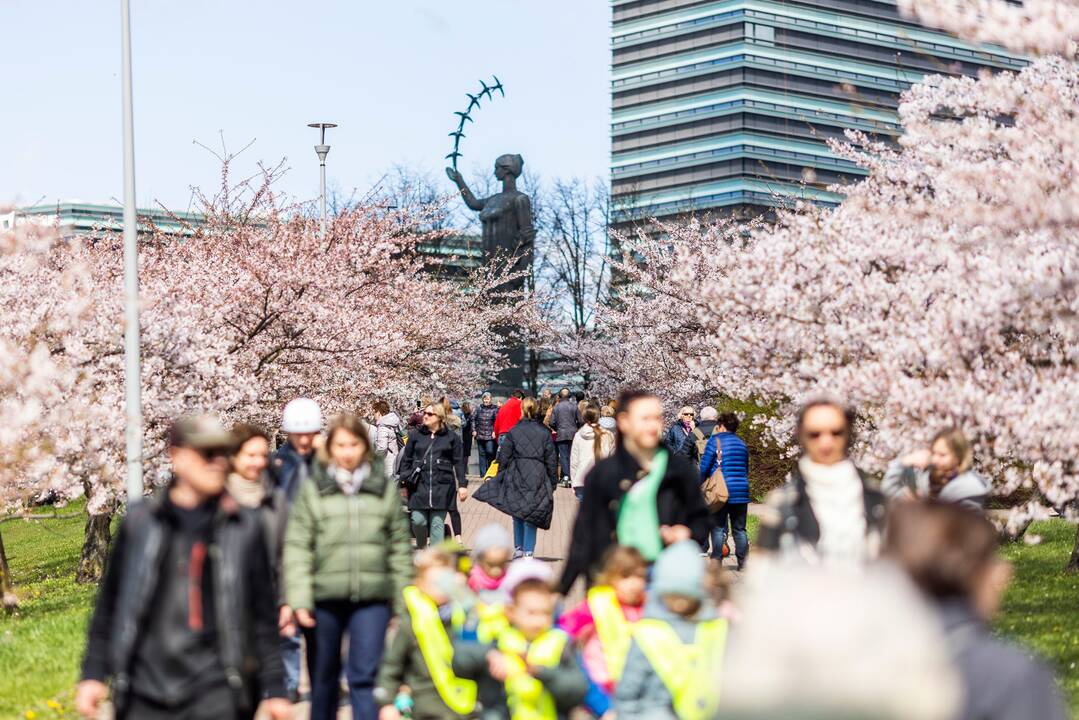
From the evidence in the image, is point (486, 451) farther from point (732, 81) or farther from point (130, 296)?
point (732, 81)

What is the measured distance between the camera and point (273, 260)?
22.9 meters

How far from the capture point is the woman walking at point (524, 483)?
1581cm

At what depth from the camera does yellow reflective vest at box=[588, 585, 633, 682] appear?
627 cm

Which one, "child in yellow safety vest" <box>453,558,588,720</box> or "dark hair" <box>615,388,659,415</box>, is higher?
"dark hair" <box>615,388,659,415</box>

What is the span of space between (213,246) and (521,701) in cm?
1842

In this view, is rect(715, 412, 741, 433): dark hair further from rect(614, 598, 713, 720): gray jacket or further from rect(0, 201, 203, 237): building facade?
rect(614, 598, 713, 720): gray jacket

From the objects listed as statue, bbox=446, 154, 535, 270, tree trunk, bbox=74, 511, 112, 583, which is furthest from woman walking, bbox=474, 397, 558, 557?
statue, bbox=446, 154, 535, 270

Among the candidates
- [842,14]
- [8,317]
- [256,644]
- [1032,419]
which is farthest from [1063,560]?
[842,14]

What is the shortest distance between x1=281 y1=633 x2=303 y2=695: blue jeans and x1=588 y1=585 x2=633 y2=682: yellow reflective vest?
307cm

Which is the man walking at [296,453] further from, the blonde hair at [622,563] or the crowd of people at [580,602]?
the blonde hair at [622,563]

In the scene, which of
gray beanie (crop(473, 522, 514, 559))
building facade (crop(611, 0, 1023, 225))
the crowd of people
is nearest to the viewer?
the crowd of people

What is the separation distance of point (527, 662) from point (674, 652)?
27.3 inches

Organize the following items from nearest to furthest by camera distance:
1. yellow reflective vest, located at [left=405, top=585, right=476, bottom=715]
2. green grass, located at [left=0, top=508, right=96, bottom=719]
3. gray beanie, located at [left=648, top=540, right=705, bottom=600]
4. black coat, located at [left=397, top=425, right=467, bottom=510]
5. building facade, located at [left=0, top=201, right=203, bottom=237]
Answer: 1. gray beanie, located at [left=648, top=540, right=705, bottom=600]
2. yellow reflective vest, located at [left=405, top=585, right=476, bottom=715]
3. green grass, located at [left=0, top=508, right=96, bottom=719]
4. black coat, located at [left=397, top=425, right=467, bottom=510]
5. building facade, located at [left=0, top=201, right=203, bottom=237]

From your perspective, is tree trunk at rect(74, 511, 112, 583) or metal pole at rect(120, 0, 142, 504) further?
tree trunk at rect(74, 511, 112, 583)
